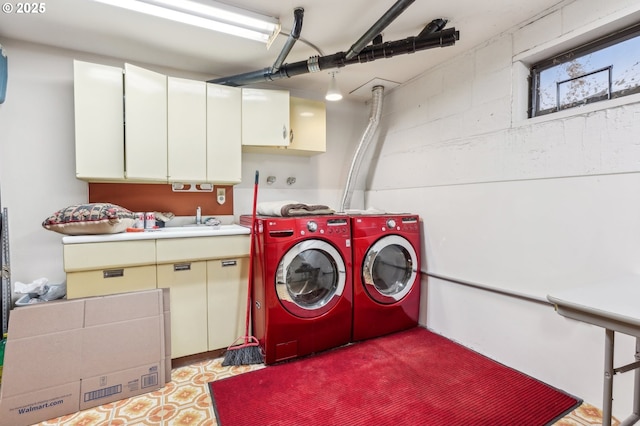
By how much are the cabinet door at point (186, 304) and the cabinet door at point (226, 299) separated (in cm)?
5

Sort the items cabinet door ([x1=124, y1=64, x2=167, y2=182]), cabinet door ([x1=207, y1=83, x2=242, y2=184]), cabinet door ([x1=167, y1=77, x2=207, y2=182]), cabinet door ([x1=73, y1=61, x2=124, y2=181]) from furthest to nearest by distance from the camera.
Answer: cabinet door ([x1=207, y1=83, x2=242, y2=184]) → cabinet door ([x1=167, y1=77, x2=207, y2=182]) → cabinet door ([x1=124, y1=64, x2=167, y2=182]) → cabinet door ([x1=73, y1=61, x2=124, y2=181])

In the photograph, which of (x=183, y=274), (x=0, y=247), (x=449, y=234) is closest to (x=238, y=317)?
(x=183, y=274)

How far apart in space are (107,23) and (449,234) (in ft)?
9.99

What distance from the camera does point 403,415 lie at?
1639 mm

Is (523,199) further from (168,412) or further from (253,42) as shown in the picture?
(168,412)

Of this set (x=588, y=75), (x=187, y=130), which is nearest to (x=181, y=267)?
(x=187, y=130)

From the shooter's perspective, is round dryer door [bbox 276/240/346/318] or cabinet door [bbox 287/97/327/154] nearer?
round dryer door [bbox 276/240/346/318]

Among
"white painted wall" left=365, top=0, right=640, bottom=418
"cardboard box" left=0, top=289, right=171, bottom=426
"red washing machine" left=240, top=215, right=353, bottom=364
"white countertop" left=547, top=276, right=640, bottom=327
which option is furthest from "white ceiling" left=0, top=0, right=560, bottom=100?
"cardboard box" left=0, top=289, right=171, bottom=426

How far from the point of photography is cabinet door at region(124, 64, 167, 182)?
7.25ft

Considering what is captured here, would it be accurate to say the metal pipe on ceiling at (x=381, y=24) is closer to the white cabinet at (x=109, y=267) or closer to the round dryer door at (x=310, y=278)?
the round dryer door at (x=310, y=278)

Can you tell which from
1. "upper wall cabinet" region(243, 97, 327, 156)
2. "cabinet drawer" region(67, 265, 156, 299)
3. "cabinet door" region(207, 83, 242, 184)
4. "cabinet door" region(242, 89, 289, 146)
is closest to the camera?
"cabinet drawer" region(67, 265, 156, 299)

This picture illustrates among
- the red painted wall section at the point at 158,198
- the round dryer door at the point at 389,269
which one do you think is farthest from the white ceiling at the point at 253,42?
the round dryer door at the point at 389,269

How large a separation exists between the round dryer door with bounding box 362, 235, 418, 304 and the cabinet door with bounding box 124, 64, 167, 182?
1880 millimetres

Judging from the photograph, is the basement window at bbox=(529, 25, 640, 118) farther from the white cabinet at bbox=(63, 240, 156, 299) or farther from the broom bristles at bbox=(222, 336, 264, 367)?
the white cabinet at bbox=(63, 240, 156, 299)
